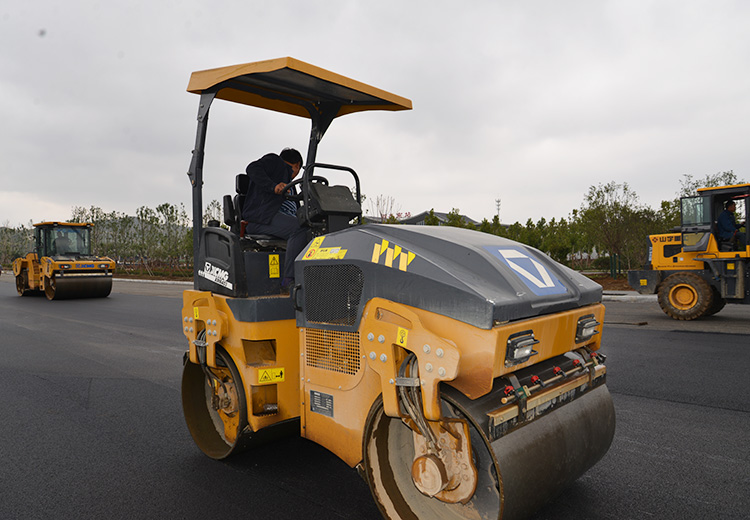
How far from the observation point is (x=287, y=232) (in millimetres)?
3447

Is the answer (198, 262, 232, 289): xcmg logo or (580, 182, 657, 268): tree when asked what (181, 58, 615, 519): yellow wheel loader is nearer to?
(198, 262, 232, 289): xcmg logo

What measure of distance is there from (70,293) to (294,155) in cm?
1601

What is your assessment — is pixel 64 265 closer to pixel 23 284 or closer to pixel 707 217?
pixel 23 284

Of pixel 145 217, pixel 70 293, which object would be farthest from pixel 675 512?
pixel 145 217

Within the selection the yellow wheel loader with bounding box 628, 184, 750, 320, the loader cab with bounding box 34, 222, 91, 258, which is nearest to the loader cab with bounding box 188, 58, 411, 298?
the yellow wheel loader with bounding box 628, 184, 750, 320

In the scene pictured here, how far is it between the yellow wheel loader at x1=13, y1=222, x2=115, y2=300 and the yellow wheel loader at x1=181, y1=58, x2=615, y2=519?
15459mm

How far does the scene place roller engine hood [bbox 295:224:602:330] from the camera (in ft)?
7.22

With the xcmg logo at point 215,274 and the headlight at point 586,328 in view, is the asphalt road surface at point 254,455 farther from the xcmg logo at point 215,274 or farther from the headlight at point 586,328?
the xcmg logo at point 215,274

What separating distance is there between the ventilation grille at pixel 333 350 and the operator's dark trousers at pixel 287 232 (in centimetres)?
56

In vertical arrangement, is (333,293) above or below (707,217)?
below

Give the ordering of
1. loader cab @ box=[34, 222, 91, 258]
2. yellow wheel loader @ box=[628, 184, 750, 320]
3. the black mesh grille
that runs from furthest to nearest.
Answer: loader cab @ box=[34, 222, 91, 258] → yellow wheel loader @ box=[628, 184, 750, 320] → the black mesh grille

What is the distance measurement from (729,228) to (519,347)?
375 inches

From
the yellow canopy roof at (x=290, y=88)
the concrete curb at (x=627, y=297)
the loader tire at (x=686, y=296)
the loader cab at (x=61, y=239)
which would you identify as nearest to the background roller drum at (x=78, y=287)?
the loader cab at (x=61, y=239)

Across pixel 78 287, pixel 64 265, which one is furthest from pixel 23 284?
pixel 64 265
